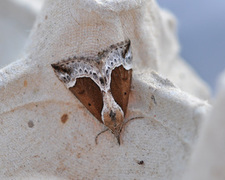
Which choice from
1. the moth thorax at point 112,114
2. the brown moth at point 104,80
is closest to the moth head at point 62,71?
the brown moth at point 104,80

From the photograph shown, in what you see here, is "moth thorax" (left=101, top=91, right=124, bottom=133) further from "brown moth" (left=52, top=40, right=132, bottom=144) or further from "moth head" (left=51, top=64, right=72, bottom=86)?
"moth head" (left=51, top=64, right=72, bottom=86)

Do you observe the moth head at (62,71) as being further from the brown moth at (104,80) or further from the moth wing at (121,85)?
the moth wing at (121,85)

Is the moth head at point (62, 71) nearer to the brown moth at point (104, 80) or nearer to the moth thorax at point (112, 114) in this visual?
the brown moth at point (104, 80)

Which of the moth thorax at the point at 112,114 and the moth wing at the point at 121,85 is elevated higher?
the moth wing at the point at 121,85

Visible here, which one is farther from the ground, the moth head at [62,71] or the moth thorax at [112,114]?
the moth head at [62,71]

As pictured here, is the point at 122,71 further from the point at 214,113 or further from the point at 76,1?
the point at 214,113

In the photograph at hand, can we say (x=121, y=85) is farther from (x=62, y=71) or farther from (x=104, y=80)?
(x=62, y=71)

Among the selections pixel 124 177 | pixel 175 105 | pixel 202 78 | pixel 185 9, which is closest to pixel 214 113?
pixel 175 105
